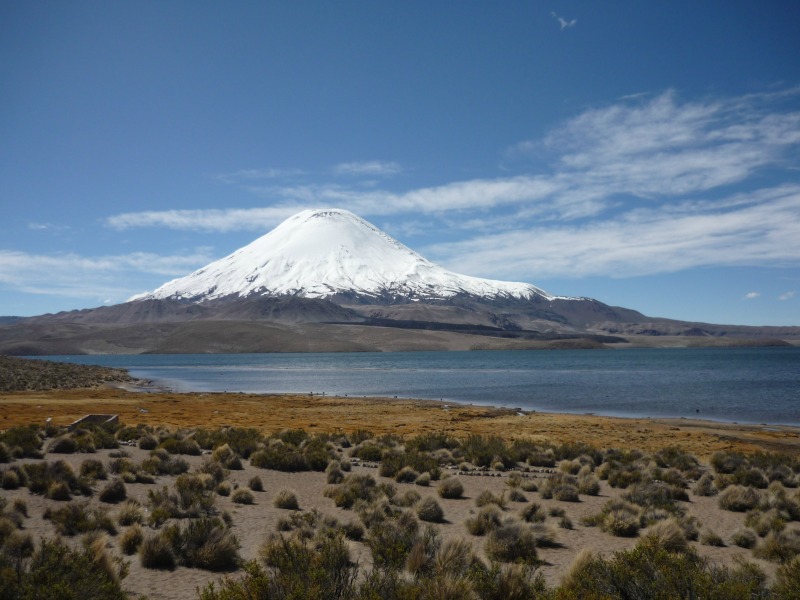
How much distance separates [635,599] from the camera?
6.12m

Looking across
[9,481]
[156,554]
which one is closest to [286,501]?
[156,554]

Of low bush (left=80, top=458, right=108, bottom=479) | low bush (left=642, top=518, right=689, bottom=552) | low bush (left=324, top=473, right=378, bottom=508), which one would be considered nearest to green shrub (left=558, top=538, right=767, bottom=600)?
low bush (left=642, top=518, right=689, bottom=552)

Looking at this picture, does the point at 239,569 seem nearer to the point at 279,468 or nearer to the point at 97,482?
the point at 97,482

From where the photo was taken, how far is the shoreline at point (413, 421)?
80.5 feet

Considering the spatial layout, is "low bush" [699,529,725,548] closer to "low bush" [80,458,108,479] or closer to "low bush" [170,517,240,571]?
"low bush" [170,517,240,571]

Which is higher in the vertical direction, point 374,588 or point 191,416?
point 374,588

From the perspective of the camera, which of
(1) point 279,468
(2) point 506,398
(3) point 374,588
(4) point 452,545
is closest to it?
(3) point 374,588

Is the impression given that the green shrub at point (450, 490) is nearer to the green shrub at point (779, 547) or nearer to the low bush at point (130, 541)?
the green shrub at point (779, 547)

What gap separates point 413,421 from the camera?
3152 centimetres

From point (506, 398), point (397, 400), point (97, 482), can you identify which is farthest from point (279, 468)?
point (506, 398)

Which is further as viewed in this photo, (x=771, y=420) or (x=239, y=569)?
(x=771, y=420)

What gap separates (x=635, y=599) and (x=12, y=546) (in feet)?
24.5

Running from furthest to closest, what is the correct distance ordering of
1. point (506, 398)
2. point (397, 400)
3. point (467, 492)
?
point (506, 398), point (397, 400), point (467, 492)

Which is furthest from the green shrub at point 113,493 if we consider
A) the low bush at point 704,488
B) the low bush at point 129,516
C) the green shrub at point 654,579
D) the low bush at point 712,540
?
the low bush at point 704,488
